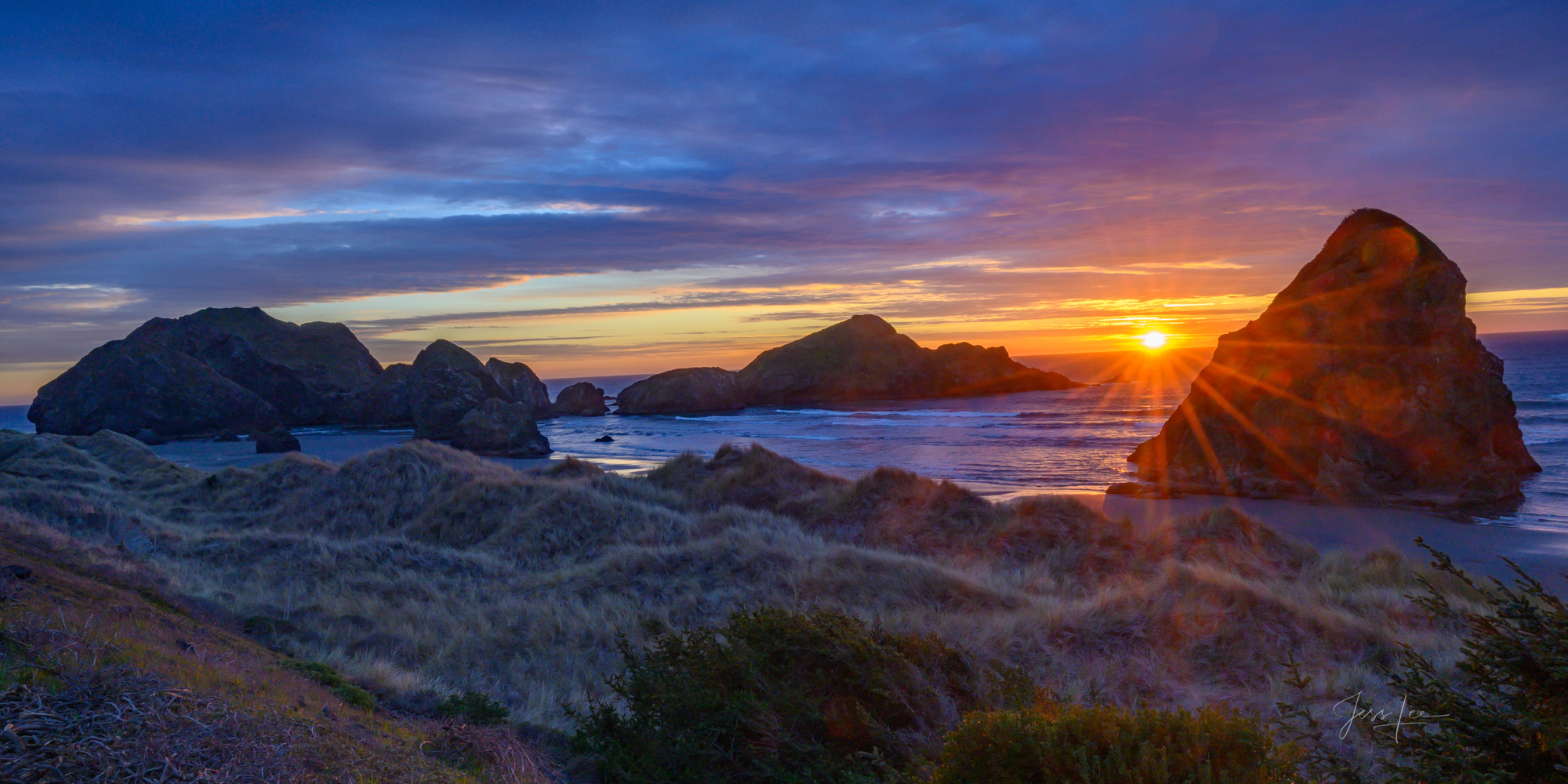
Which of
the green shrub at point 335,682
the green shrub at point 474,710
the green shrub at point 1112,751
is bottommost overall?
the green shrub at point 474,710

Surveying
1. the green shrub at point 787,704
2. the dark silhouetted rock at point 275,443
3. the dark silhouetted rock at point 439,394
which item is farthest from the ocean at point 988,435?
the green shrub at point 787,704

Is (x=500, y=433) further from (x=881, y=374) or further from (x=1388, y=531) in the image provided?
(x=881, y=374)

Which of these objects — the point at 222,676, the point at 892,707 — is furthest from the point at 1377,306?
the point at 222,676

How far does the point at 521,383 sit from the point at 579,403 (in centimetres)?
920

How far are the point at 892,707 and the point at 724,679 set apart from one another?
4.23 feet

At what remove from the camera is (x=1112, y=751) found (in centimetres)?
335

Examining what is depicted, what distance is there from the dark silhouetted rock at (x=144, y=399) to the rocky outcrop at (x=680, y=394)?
3355 cm

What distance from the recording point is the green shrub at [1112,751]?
3.36 meters

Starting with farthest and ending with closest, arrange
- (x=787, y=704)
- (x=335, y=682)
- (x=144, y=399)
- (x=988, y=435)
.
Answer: (x=144, y=399)
(x=988, y=435)
(x=335, y=682)
(x=787, y=704)

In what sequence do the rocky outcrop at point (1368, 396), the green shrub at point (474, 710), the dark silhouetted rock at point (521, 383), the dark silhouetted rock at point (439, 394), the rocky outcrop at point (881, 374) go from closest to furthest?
the green shrub at point (474, 710) < the rocky outcrop at point (1368, 396) < the dark silhouetted rock at point (439, 394) < the dark silhouetted rock at point (521, 383) < the rocky outcrop at point (881, 374)

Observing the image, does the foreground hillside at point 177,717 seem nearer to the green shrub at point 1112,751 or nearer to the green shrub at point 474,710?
the green shrub at point 474,710

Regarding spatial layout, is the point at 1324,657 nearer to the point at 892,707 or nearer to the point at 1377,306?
the point at 892,707

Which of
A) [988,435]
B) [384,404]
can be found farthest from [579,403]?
[988,435]
